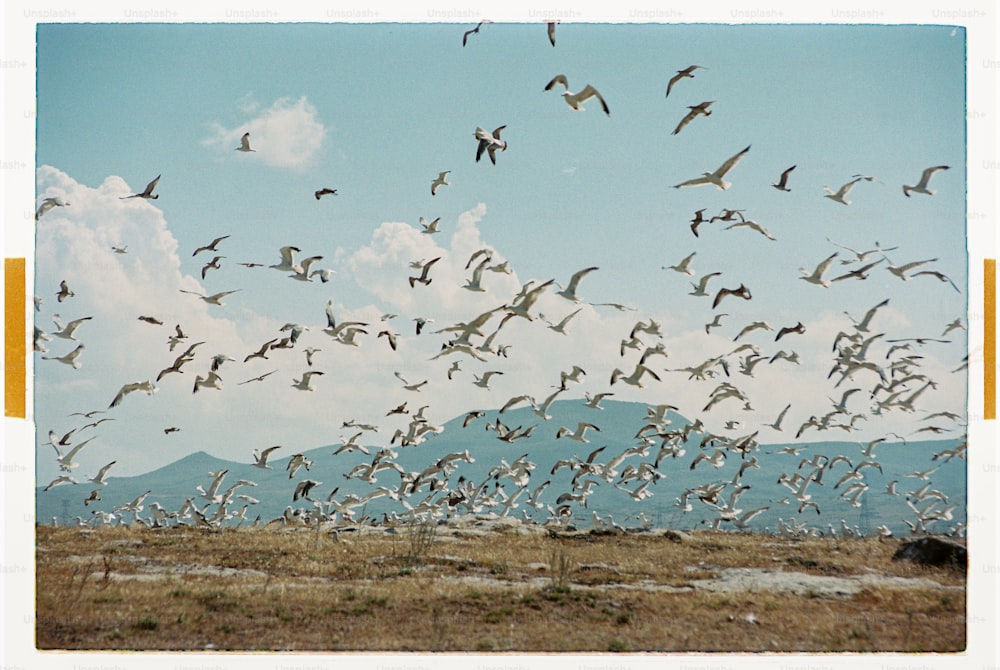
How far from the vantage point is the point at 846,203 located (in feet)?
55.1

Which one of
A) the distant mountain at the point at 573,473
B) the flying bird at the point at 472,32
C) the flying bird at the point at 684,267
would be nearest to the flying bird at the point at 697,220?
the flying bird at the point at 684,267

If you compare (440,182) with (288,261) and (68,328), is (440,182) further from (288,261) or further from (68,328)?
(68,328)

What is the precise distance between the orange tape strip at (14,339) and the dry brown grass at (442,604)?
2.77 meters

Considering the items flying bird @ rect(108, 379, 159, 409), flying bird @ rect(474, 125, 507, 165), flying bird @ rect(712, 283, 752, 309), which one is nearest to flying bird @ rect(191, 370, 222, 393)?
flying bird @ rect(108, 379, 159, 409)

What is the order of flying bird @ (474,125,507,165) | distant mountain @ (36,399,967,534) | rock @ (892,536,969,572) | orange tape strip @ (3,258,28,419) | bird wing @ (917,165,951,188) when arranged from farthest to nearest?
1. distant mountain @ (36,399,967,534)
2. rock @ (892,536,969,572)
3. flying bird @ (474,125,507,165)
4. bird wing @ (917,165,951,188)
5. orange tape strip @ (3,258,28,419)

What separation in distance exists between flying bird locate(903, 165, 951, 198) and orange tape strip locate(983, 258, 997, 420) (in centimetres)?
201

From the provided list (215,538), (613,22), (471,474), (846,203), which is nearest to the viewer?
(613,22)

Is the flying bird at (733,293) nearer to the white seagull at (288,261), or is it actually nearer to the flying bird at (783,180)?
the flying bird at (783,180)

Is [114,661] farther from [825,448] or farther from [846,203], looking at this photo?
[825,448]

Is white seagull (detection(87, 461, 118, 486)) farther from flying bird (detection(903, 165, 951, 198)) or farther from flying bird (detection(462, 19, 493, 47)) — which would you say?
flying bird (detection(903, 165, 951, 198))

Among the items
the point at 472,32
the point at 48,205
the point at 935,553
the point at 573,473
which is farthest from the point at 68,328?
the point at 573,473

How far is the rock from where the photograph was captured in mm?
17475
